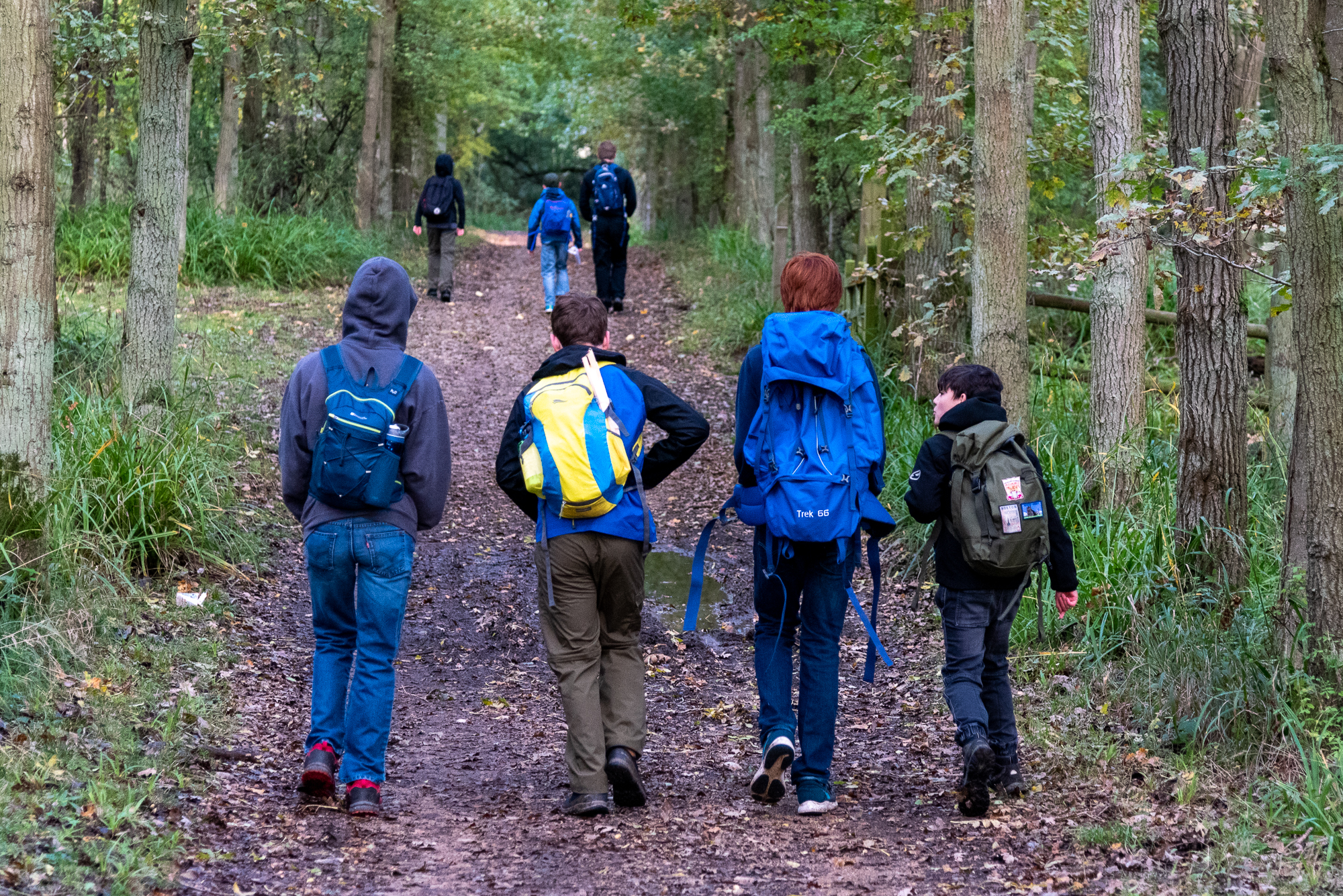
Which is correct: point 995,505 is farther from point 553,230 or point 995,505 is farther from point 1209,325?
point 553,230

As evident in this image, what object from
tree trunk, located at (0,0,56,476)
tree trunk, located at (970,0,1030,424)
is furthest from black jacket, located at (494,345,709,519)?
tree trunk, located at (970,0,1030,424)

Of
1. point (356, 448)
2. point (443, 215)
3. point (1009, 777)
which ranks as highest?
point (443, 215)

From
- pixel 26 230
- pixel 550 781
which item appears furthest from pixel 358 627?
pixel 26 230

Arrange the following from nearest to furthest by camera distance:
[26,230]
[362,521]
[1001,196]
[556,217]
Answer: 1. [362,521]
2. [26,230]
3. [1001,196]
4. [556,217]

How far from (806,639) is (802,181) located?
12.2 meters

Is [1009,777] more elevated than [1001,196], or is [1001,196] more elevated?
[1001,196]

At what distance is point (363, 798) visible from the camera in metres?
4.31

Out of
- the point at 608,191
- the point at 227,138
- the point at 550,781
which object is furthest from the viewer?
the point at 227,138

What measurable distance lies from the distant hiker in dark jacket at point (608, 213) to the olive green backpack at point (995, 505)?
11.5 m

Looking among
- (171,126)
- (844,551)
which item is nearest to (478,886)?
(844,551)

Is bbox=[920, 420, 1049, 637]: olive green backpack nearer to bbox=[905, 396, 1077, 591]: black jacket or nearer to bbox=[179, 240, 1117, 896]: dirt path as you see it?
bbox=[905, 396, 1077, 591]: black jacket

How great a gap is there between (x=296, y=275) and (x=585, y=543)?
13.6 meters

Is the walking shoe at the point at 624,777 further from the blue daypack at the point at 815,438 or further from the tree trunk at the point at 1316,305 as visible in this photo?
the tree trunk at the point at 1316,305

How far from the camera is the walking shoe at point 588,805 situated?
172 inches
